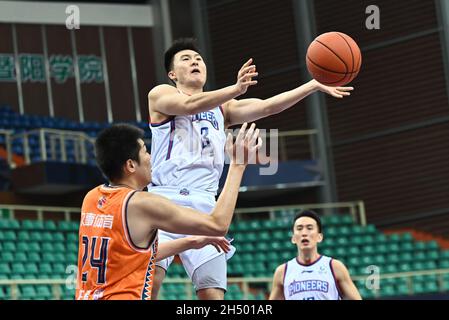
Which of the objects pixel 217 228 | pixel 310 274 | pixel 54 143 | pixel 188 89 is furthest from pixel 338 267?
pixel 54 143

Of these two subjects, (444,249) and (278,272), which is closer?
(278,272)

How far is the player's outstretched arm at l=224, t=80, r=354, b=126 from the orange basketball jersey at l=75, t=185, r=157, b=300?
5.84 ft

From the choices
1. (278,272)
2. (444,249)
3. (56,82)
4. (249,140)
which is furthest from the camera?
(56,82)

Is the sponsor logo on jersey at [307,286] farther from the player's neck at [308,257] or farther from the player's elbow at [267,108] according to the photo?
the player's elbow at [267,108]

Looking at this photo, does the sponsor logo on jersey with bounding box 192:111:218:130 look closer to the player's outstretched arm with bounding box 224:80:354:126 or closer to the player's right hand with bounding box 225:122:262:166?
the player's outstretched arm with bounding box 224:80:354:126

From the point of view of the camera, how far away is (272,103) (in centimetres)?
609

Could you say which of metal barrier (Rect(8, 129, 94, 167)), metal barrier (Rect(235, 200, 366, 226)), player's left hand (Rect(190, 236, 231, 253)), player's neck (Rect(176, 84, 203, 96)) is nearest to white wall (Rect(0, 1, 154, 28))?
metal barrier (Rect(8, 129, 94, 167))

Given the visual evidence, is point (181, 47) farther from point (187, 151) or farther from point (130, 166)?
point (130, 166)

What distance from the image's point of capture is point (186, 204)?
5988 mm

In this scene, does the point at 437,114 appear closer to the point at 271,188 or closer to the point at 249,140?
the point at 271,188

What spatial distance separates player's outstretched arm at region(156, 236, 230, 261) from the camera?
5137mm
